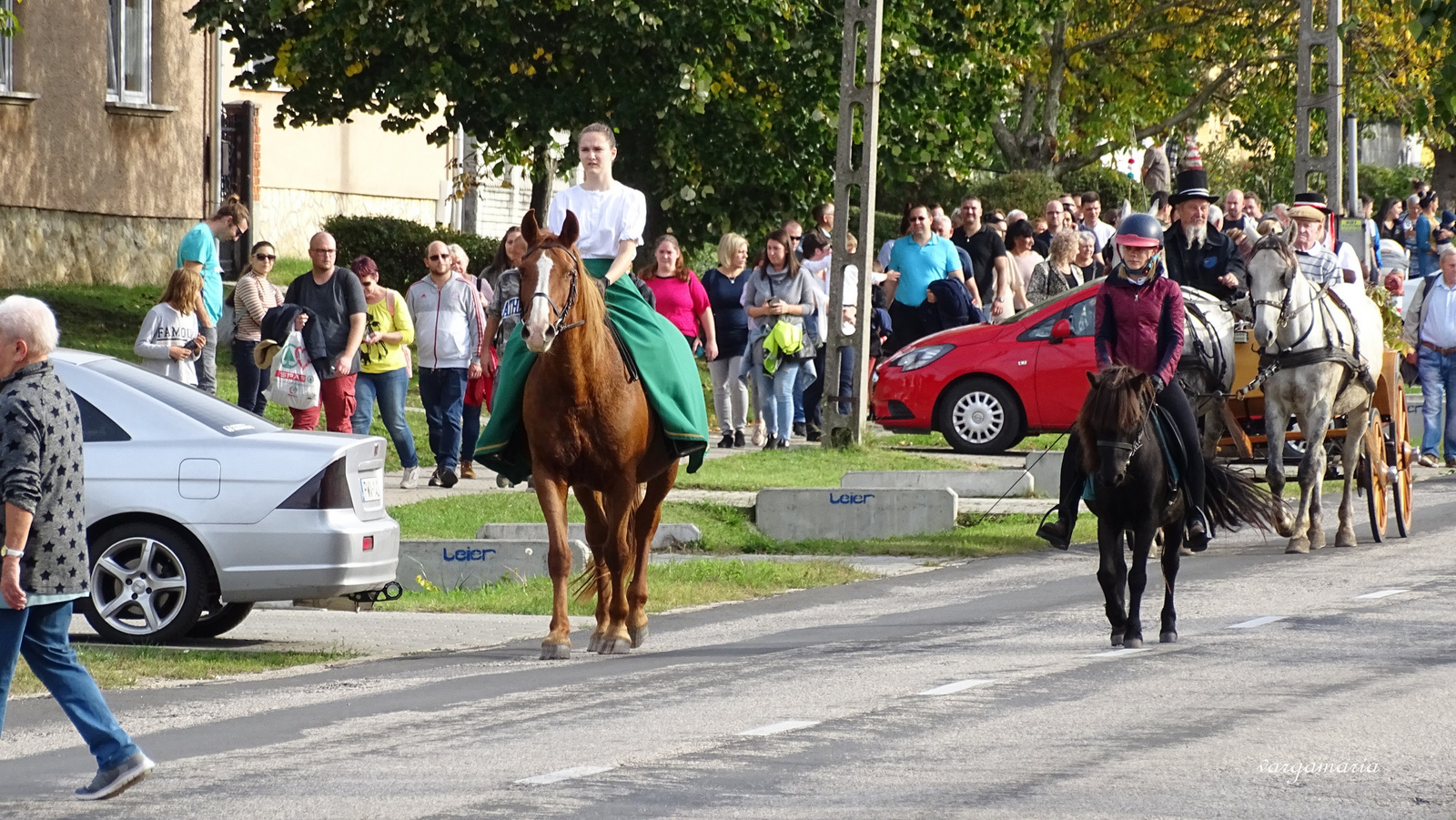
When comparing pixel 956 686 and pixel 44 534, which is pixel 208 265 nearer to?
pixel 956 686

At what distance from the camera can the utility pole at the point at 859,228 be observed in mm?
22703

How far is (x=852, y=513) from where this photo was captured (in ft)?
57.4

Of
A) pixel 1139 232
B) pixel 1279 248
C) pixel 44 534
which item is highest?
pixel 1279 248

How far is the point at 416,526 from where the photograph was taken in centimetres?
1641

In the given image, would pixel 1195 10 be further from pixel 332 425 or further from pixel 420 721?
pixel 420 721

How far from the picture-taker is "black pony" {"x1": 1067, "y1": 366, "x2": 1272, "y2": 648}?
1120cm

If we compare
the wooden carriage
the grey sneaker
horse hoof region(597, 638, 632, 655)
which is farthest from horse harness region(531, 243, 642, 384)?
the wooden carriage

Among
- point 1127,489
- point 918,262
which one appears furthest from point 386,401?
point 1127,489

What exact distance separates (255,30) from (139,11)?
5.16m

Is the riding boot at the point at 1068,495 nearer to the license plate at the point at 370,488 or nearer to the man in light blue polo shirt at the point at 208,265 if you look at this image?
the license plate at the point at 370,488

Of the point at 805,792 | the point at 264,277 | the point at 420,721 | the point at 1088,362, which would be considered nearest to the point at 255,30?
the point at 264,277

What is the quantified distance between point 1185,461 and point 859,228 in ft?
36.7

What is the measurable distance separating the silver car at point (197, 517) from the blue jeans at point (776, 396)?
10928mm

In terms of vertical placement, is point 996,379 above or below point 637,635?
above
